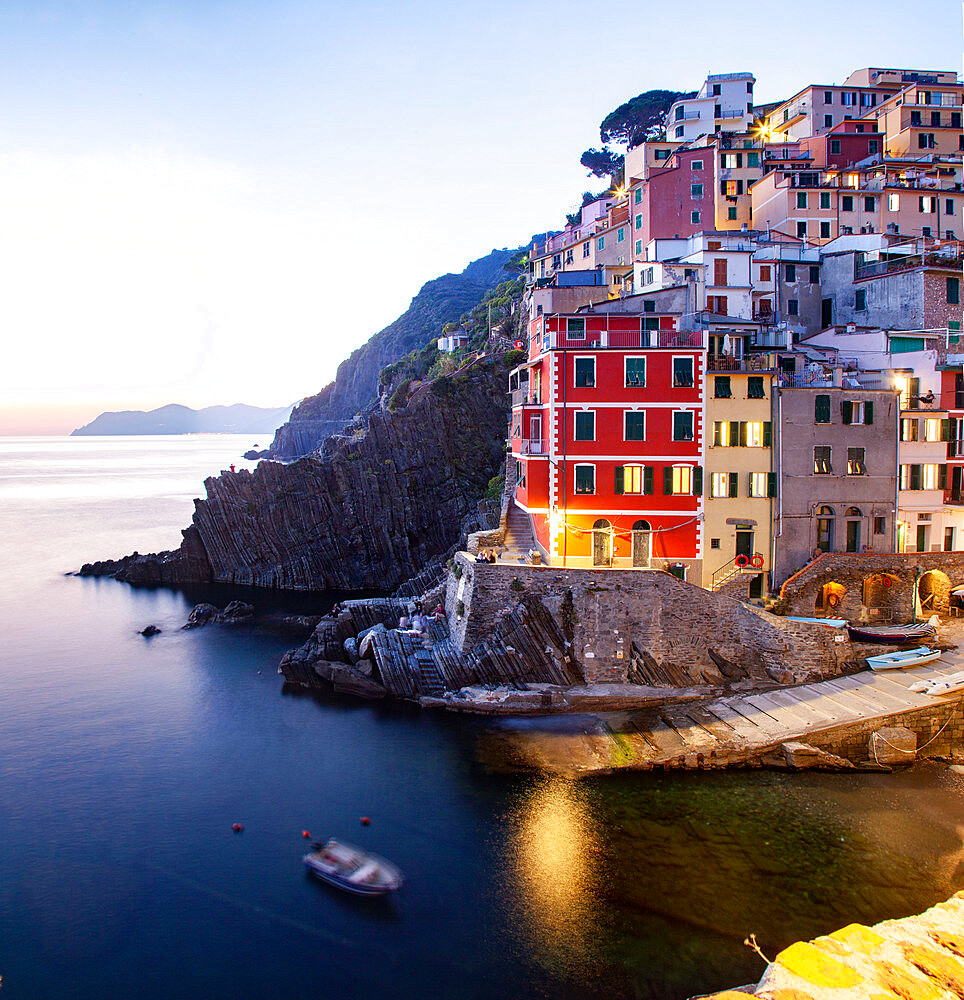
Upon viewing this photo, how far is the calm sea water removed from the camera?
22.8 m

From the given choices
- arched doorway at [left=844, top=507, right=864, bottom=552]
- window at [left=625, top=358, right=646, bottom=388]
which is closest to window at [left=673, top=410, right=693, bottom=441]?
window at [left=625, top=358, right=646, bottom=388]

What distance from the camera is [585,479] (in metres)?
40.7

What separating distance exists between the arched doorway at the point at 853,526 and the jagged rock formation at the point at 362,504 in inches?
1638

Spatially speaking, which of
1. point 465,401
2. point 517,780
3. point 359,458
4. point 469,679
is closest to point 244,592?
point 359,458

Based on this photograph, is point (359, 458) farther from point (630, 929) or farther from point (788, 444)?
point (630, 929)

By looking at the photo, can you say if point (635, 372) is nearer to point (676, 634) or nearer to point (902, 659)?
point (676, 634)

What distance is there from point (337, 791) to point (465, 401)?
53003 millimetres

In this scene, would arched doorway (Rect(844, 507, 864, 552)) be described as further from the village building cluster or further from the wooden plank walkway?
the wooden plank walkway

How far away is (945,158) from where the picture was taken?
74.9 m

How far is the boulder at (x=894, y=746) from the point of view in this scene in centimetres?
3259

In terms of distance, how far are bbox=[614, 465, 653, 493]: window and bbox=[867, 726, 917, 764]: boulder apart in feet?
51.9

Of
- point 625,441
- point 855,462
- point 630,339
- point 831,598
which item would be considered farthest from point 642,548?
point 855,462

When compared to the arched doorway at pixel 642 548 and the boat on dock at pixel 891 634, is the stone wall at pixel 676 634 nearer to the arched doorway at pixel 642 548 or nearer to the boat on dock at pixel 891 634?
the boat on dock at pixel 891 634

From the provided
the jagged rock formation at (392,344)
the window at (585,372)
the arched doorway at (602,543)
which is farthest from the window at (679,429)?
the jagged rock formation at (392,344)
